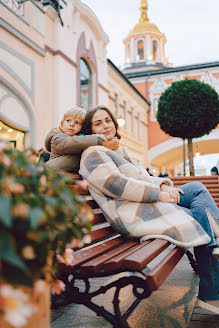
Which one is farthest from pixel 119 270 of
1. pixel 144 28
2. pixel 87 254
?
pixel 144 28

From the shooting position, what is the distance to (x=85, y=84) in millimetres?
14273

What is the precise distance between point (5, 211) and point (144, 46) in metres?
40.1

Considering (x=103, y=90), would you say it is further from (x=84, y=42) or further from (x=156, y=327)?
(x=156, y=327)

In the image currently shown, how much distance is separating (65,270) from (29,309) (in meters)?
0.98

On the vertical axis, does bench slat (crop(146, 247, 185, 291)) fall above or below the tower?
below

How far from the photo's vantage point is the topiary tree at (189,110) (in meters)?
12.1

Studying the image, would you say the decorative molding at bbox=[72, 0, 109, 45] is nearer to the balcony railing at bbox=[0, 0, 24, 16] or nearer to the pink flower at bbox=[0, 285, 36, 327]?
the balcony railing at bbox=[0, 0, 24, 16]

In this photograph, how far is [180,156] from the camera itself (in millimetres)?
32594

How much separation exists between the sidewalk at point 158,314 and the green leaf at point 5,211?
6.04ft

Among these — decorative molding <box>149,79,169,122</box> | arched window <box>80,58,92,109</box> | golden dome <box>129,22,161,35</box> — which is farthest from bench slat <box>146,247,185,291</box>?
golden dome <box>129,22,161,35</box>

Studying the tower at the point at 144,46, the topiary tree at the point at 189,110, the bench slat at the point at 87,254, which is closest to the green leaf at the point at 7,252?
the bench slat at the point at 87,254

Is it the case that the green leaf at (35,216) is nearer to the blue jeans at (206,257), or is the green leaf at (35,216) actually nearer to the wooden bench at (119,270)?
the wooden bench at (119,270)

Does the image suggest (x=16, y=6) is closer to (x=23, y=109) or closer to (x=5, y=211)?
(x=23, y=109)

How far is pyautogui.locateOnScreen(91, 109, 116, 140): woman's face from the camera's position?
10.3ft
